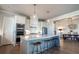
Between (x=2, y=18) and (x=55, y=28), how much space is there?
142 cm

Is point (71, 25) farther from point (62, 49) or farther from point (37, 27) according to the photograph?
point (37, 27)

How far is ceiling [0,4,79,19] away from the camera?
2021 millimetres

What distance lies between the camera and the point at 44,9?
215 centimetres

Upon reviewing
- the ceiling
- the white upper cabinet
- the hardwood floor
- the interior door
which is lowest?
the hardwood floor

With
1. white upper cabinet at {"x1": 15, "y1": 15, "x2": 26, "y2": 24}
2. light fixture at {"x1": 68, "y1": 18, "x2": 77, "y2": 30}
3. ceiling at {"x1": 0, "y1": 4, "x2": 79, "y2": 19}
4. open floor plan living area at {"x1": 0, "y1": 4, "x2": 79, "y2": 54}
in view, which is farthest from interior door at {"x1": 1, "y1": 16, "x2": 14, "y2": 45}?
light fixture at {"x1": 68, "y1": 18, "x2": 77, "y2": 30}

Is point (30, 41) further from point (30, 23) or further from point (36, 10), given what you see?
point (36, 10)

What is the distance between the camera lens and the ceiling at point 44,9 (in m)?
2.02

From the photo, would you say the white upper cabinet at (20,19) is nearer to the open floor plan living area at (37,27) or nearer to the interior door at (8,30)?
the open floor plan living area at (37,27)

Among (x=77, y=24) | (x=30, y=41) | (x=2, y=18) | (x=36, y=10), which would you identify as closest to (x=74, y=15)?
A: (x=77, y=24)

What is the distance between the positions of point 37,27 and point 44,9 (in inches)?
20.1

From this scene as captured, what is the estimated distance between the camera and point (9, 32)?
7.04 feet

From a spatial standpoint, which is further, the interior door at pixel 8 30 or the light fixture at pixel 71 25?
the light fixture at pixel 71 25

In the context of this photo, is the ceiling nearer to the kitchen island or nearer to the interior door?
the interior door

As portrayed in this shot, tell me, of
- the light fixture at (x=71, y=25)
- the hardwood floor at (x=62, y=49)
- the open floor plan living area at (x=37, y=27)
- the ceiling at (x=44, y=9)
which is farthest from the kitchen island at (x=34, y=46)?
the ceiling at (x=44, y=9)
